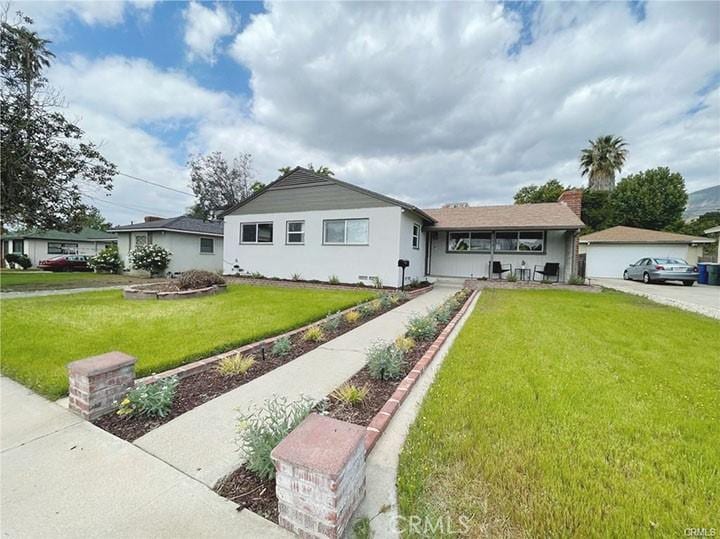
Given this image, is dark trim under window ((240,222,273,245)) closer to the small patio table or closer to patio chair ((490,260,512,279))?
patio chair ((490,260,512,279))

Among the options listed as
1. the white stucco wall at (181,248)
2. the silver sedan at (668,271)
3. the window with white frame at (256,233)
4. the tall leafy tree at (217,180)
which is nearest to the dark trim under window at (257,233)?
the window with white frame at (256,233)

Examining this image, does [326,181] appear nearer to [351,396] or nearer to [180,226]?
[351,396]

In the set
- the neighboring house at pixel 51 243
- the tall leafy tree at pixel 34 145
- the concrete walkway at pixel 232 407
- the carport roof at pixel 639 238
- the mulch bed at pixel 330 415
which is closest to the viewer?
the mulch bed at pixel 330 415

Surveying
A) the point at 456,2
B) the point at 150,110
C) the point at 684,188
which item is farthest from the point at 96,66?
the point at 684,188

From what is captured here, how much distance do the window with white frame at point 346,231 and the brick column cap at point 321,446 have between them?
10110 millimetres

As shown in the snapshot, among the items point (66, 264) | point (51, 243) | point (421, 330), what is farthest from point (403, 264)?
point (51, 243)

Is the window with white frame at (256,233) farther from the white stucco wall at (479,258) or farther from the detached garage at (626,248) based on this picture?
the detached garage at (626,248)

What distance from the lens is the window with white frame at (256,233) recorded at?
46.9 feet

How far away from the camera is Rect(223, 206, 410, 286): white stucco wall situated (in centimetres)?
1140

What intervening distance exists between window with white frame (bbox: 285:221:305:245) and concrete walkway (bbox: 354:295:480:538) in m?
10.7

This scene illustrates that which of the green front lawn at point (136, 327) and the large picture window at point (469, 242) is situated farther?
the large picture window at point (469, 242)

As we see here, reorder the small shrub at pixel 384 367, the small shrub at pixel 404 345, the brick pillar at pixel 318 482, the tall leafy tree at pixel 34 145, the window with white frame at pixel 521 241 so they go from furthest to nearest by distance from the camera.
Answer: the window with white frame at pixel 521 241 → the tall leafy tree at pixel 34 145 → the small shrub at pixel 404 345 → the small shrub at pixel 384 367 → the brick pillar at pixel 318 482

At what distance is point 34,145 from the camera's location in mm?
13305

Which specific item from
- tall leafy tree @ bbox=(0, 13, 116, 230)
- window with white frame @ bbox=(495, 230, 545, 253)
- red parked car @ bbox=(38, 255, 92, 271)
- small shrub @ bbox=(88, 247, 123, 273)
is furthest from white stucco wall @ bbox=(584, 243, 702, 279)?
red parked car @ bbox=(38, 255, 92, 271)
